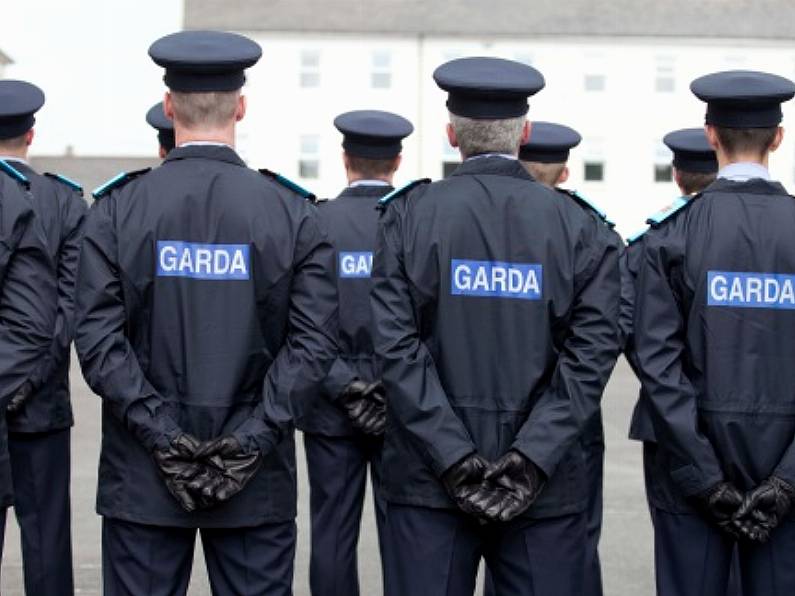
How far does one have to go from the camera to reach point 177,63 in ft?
14.3

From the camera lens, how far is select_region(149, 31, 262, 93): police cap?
4.35 metres

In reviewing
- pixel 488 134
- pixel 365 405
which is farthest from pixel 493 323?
pixel 365 405

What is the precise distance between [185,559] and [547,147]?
2.78 meters

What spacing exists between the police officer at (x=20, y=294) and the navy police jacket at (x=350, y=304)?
194 cm

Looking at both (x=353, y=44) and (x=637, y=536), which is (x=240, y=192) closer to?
→ (x=637, y=536)

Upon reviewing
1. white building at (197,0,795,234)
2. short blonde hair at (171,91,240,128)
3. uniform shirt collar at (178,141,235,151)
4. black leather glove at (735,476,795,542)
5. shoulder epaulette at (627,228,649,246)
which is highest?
white building at (197,0,795,234)

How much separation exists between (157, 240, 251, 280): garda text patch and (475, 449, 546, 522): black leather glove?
0.97m

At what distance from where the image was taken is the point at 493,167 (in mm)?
4391

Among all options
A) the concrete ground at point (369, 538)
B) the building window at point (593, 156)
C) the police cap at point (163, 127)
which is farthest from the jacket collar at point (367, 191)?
the building window at point (593, 156)

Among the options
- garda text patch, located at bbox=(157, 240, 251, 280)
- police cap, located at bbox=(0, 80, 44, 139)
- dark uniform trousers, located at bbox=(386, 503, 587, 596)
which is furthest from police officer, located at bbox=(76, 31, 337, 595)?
police cap, located at bbox=(0, 80, 44, 139)

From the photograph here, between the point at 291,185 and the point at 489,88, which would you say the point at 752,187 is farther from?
the point at 291,185

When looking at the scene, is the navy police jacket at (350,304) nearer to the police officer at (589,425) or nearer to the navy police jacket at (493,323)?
the police officer at (589,425)

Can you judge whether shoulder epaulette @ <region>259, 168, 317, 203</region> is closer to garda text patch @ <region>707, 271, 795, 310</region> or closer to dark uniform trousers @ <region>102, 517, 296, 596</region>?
dark uniform trousers @ <region>102, 517, 296, 596</region>

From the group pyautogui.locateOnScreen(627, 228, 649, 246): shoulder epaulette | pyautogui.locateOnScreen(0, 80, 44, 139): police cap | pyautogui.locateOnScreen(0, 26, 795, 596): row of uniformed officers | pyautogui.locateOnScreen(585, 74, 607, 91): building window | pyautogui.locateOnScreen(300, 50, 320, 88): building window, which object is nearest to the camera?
pyautogui.locateOnScreen(0, 26, 795, 596): row of uniformed officers
